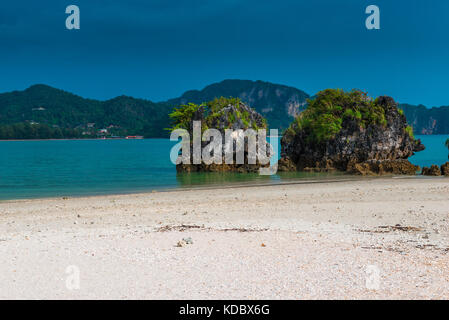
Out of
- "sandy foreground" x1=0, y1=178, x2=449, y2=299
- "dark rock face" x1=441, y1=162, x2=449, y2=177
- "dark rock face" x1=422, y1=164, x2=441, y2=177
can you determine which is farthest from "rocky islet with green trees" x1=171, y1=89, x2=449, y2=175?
"sandy foreground" x1=0, y1=178, x2=449, y2=299

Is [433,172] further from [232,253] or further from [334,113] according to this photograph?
[232,253]

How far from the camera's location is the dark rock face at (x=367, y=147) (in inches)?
1587

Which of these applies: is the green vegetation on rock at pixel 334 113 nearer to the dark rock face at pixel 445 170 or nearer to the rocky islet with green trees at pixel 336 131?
the rocky islet with green trees at pixel 336 131

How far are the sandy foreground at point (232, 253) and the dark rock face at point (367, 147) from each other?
2245 centimetres

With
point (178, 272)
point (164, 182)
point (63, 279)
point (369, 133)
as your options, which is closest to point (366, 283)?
point (178, 272)

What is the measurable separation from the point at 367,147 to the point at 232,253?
33980 mm

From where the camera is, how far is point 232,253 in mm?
9680

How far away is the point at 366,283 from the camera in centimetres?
748

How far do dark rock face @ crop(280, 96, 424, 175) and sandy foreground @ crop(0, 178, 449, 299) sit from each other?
884 inches

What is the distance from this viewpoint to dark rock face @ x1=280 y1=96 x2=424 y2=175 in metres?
40.3

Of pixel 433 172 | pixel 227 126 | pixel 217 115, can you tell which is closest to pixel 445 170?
pixel 433 172

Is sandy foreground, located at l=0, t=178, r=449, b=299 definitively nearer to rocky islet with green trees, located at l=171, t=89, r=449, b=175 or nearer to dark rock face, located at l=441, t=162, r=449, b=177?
dark rock face, located at l=441, t=162, r=449, b=177
